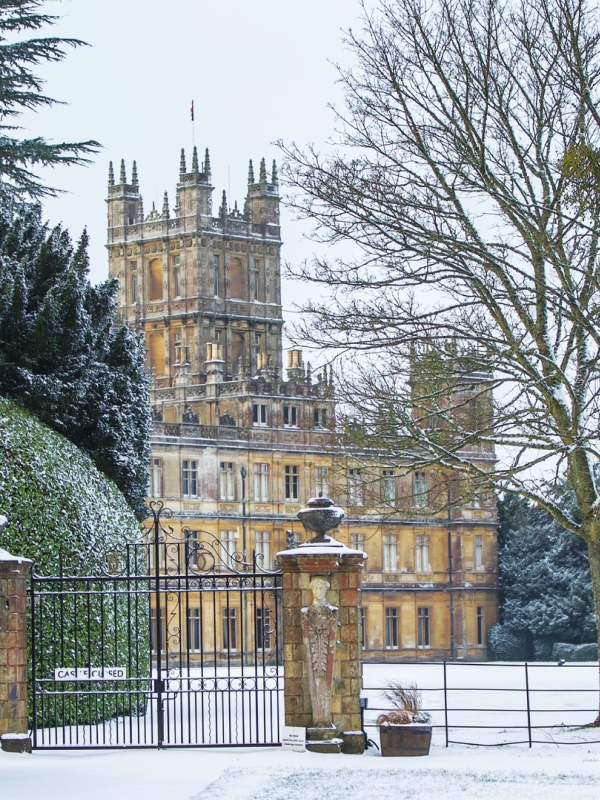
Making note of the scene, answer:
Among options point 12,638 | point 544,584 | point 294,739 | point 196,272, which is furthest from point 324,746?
point 196,272

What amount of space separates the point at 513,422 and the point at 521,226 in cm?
220

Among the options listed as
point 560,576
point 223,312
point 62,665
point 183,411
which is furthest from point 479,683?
point 223,312

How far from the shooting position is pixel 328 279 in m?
20.1

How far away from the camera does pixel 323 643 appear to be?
53.0 ft

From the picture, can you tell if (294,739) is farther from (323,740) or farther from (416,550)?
(416,550)

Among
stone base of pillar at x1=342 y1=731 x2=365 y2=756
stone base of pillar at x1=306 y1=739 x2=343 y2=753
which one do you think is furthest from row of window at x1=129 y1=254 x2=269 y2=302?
stone base of pillar at x1=306 y1=739 x2=343 y2=753

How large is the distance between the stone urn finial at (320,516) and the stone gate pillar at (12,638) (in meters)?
2.66

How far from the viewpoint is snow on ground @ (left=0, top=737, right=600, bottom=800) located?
1336 centimetres

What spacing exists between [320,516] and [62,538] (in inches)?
132

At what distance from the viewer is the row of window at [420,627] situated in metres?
63.3

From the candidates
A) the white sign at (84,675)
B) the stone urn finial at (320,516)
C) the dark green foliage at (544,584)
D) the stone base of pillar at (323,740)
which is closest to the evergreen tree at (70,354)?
the white sign at (84,675)

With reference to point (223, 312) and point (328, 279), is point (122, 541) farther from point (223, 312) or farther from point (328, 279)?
point (223, 312)

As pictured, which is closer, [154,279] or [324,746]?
[324,746]

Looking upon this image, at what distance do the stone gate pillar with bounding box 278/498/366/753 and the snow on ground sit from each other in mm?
365
